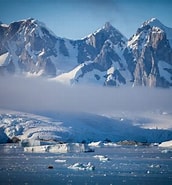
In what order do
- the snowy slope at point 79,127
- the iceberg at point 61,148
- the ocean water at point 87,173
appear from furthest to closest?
the snowy slope at point 79,127 < the iceberg at point 61,148 < the ocean water at point 87,173

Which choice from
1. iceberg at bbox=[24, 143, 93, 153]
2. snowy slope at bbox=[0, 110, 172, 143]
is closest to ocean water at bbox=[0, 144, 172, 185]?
iceberg at bbox=[24, 143, 93, 153]

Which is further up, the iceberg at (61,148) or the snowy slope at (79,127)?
the snowy slope at (79,127)

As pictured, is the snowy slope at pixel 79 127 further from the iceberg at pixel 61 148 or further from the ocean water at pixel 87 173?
the ocean water at pixel 87 173

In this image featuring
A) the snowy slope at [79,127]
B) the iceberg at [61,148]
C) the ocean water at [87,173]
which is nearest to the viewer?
the ocean water at [87,173]

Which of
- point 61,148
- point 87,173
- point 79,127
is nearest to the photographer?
point 87,173

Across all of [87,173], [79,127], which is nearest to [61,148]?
[87,173]

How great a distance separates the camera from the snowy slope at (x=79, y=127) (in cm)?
14275

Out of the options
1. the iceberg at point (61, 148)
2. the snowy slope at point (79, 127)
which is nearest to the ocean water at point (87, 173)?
the iceberg at point (61, 148)

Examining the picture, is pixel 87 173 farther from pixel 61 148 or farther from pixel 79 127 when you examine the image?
pixel 79 127

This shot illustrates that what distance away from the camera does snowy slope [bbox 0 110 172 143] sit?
143 m

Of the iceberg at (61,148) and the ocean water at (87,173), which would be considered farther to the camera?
the iceberg at (61,148)

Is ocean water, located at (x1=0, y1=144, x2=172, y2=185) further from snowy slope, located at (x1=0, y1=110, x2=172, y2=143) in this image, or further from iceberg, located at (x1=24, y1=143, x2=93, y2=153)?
snowy slope, located at (x1=0, y1=110, x2=172, y2=143)

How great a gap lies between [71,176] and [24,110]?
122127 millimetres

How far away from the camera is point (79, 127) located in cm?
15562
